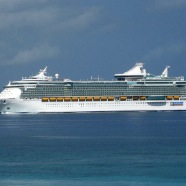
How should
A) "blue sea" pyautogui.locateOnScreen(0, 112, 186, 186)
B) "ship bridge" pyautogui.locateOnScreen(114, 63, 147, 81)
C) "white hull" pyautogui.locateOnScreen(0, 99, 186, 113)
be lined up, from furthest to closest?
"ship bridge" pyautogui.locateOnScreen(114, 63, 147, 81)
"white hull" pyautogui.locateOnScreen(0, 99, 186, 113)
"blue sea" pyautogui.locateOnScreen(0, 112, 186, 186)

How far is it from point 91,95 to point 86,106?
172 cm

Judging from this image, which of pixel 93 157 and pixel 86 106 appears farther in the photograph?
pixel 86 106

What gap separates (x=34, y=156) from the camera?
50.1 m

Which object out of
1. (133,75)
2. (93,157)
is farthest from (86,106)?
(93,157)

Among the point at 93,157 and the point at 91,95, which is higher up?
the point at 91,95

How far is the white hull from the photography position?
11219 centimetres

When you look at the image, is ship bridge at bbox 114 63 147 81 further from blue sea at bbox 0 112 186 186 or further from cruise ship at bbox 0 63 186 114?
blue sea at bbox 0 112 186 186

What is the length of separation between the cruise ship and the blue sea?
1534 inches

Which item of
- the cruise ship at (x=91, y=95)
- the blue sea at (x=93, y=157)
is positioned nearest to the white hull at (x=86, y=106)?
the cruise ship at (x=91, y=95)

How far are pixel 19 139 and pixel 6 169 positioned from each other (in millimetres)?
19090

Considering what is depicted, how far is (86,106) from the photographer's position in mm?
114812

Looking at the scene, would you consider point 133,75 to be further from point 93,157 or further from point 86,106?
point 93,157

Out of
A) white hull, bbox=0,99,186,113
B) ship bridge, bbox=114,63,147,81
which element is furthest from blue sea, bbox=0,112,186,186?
ship bridge, bbox=114,63,147,81

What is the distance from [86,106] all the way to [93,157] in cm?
6537
